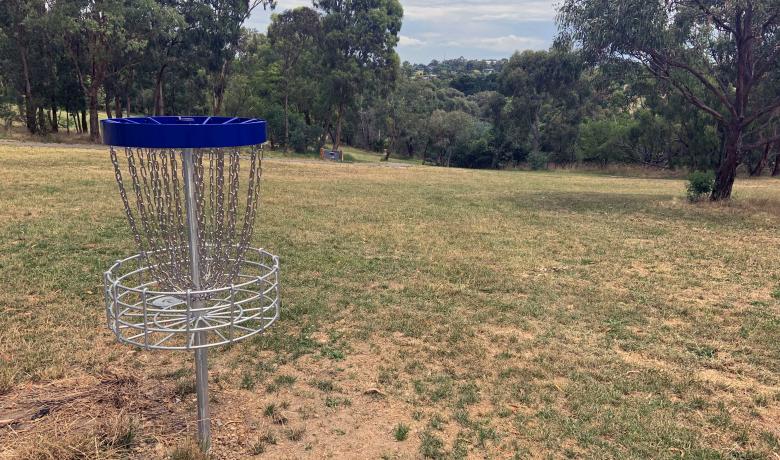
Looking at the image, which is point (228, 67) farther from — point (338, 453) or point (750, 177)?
point (338, 453)

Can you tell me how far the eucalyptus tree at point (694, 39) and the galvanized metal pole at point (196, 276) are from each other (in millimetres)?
14080

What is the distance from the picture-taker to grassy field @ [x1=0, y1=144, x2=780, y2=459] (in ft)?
12.2

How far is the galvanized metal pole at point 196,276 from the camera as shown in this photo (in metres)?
2.86

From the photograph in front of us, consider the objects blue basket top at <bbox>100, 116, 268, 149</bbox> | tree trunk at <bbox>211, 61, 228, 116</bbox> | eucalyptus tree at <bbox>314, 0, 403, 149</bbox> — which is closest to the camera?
blue basket top at <bbox>100, 116, 268, 149</bbox>

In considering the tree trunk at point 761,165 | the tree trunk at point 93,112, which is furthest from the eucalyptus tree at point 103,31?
the tree trunk at point 761,165

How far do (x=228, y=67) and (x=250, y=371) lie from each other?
3409 cm

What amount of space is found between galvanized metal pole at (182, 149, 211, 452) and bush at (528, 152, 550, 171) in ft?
123

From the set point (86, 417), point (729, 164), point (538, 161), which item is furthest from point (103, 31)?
point (538, 161)

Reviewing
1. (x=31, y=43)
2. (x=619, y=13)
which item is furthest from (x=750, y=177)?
(x=31, y=43)

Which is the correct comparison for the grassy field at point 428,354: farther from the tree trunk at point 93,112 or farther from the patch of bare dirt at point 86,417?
the tree trunk at point 93,112

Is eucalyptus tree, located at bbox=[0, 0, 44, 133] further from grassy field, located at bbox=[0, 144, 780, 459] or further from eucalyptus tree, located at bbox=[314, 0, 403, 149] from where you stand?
grassy field, located at bbox=[0, 144, 780, 459]

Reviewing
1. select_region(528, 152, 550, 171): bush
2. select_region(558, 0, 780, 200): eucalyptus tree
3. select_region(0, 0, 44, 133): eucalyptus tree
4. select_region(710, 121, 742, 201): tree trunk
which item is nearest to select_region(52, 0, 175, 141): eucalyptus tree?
select_region(0, 0, 44, 133): eucalyptus tree

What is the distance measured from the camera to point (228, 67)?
1379 inches

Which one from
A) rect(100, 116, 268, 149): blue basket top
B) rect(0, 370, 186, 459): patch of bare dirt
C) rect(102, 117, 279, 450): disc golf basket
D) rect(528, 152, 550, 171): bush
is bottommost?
rect(0, 370, 186, 459): patch of bare dirt
